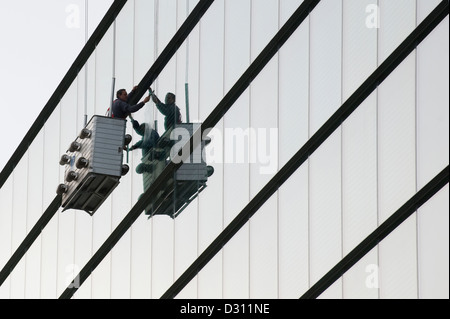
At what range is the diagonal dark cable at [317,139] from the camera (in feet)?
102

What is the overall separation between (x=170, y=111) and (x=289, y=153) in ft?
14.2

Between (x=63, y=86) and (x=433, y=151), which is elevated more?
(x=63, y=86)

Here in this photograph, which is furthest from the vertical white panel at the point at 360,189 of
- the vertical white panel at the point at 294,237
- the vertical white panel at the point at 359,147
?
the vertical white panel at the point at 294,237

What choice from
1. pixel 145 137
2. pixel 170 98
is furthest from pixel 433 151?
pixel 145 137

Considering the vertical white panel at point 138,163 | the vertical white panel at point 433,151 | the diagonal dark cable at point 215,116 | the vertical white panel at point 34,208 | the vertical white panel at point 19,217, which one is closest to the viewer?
the vertical white panel at point 433,151

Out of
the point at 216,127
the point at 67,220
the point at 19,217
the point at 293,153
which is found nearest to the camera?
the point at 293,153

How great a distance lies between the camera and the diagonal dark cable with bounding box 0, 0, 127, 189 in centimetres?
4081

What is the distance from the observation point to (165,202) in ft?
124

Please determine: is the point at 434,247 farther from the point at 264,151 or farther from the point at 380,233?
the point at 264,151

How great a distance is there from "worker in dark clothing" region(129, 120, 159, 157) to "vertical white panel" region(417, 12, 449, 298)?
8.38 m

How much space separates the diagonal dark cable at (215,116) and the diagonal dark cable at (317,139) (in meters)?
0.62

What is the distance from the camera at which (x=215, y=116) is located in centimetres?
3619

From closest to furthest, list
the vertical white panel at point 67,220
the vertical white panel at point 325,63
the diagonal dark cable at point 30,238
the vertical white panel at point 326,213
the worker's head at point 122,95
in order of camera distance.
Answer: the vertical white panel at point 326,213 < the vertical white panel at point 325,63 < the worker's head at point 122,95 < the vertical white panel at point 67,220 < the diagonal dark cable at point 30,238

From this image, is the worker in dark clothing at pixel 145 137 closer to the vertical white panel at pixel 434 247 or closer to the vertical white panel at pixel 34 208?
the vertical white panel at pixel 34 208
